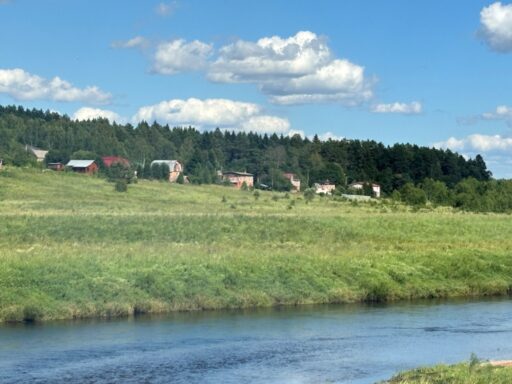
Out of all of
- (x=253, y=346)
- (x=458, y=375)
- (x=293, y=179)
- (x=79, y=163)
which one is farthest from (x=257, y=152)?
(x=458, y=375)

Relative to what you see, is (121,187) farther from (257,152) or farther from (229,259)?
(257,152)

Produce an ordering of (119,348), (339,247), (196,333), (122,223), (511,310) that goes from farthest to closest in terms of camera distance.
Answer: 1. (122,223)
2. (339,247)
3. (511,310)
4. (196,333)
5. (119,348)

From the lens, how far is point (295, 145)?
612 feet

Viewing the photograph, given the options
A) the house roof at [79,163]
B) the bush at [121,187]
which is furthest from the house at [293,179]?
the bush at [121,187]

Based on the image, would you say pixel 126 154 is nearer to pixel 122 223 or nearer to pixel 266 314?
pixel 122 223

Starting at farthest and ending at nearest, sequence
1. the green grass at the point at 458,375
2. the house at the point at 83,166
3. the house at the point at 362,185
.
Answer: the house at the point at 362,185, the house at the point at 83,166, the green grass at the point at 458,375

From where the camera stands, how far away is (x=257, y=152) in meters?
177

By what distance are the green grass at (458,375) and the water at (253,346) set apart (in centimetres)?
200

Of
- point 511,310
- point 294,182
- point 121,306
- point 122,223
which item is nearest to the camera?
point 121,306

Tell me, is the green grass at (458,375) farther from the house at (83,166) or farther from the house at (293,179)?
the house at (293,179)

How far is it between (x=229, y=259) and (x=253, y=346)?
12.5 meters

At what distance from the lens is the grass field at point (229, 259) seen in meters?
33.0

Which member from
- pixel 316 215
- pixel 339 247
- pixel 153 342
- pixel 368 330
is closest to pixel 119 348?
pixel 153 342

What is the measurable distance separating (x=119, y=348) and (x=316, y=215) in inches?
1622
